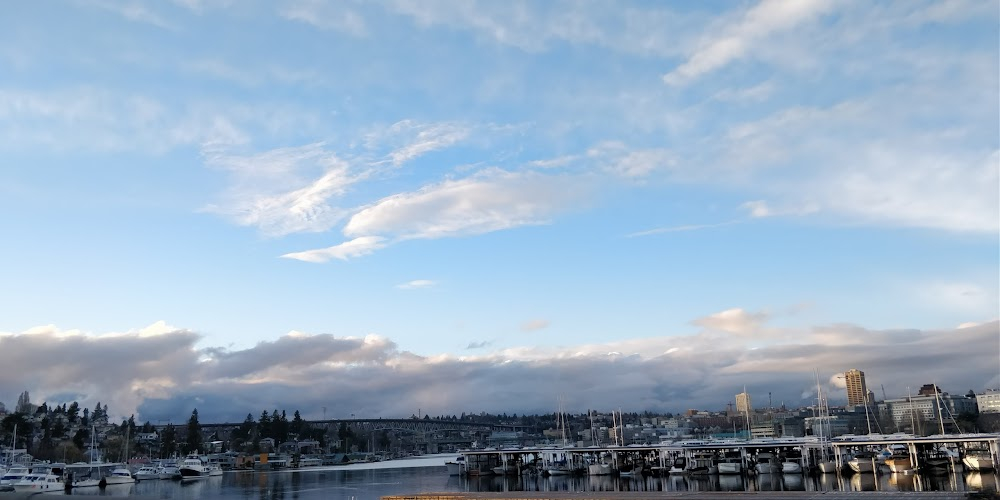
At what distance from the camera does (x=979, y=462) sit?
113 m

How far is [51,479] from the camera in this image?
422ft

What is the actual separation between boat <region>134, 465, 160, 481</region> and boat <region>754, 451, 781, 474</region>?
150 m

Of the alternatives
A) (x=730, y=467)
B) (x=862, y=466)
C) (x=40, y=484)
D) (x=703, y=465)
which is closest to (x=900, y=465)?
(x=862, y=466)

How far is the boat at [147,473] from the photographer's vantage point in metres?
186

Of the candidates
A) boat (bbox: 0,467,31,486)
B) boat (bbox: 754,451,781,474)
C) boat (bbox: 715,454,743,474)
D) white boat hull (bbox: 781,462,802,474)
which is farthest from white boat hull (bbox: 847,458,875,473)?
boat (bbox: 0,467,31,486)

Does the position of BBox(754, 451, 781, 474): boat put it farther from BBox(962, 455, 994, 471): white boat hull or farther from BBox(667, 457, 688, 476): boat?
BBox(962, 455, 994, 471): white boat hull

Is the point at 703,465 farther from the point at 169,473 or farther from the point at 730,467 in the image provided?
the point at 169,473

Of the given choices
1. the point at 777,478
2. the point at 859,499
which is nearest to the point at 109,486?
the point at 777,478

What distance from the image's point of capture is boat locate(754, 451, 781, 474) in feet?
429

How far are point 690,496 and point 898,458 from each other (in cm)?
8171

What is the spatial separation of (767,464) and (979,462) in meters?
33.4

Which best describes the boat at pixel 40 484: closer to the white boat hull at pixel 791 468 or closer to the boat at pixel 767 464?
the boat at pixel 767 464

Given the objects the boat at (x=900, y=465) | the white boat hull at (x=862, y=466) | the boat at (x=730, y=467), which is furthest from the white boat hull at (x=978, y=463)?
the boat at (x=730, y=467)

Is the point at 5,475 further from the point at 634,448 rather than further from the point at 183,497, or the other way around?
the point at 634,448
